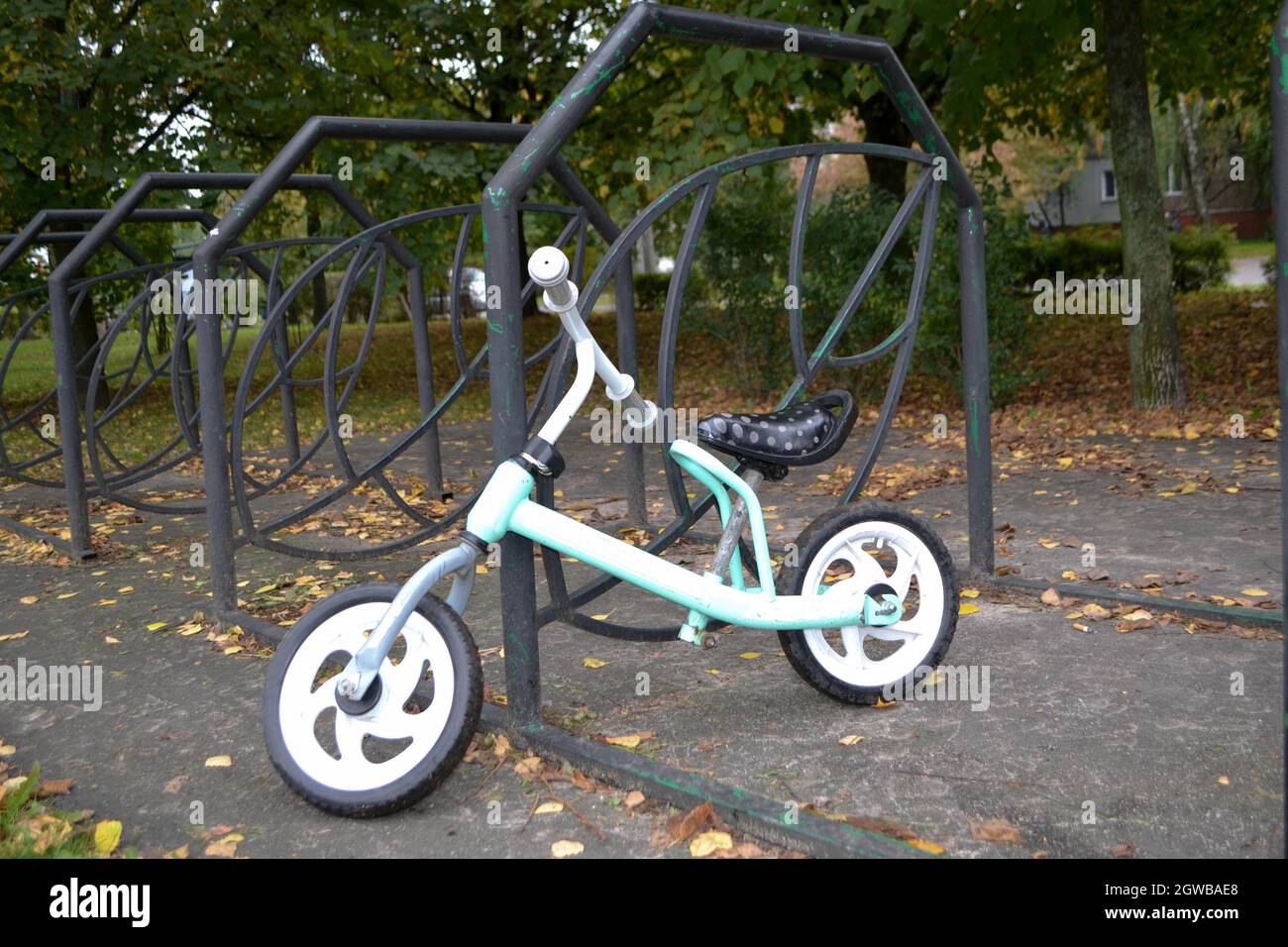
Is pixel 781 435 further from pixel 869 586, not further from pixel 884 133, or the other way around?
pixel 884 133

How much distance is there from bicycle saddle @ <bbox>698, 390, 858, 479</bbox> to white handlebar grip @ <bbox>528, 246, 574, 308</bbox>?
55 centimetres

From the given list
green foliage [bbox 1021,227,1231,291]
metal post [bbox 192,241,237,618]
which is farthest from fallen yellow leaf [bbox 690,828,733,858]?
green foliage [bbox 1021,227,1231,291]

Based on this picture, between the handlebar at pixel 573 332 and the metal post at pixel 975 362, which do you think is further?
the metal post at pixel 975 362

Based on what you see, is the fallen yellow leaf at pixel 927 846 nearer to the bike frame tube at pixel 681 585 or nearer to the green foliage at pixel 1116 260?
the bike frame tube at pixel 681 585

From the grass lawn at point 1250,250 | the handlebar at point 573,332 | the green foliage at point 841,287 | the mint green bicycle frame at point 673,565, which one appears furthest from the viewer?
the grass lawn at point 1250,250

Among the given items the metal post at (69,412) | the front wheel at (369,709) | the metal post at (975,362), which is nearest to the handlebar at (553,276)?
the front wheel at (369,709)

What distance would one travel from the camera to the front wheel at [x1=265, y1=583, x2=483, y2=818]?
2828 millimetres

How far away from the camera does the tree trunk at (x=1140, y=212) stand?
868 cm

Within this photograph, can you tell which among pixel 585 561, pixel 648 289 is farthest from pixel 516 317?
pixel 648 289

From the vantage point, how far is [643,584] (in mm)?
3193

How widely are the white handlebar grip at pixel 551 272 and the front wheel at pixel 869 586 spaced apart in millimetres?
939

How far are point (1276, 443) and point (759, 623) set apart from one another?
5535mm

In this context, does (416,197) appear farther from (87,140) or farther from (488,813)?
(488,813)

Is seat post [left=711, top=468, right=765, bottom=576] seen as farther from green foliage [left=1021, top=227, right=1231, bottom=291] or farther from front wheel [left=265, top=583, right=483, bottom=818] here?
green foliage [left=1021, top=227, right=1231, bottom=291]
